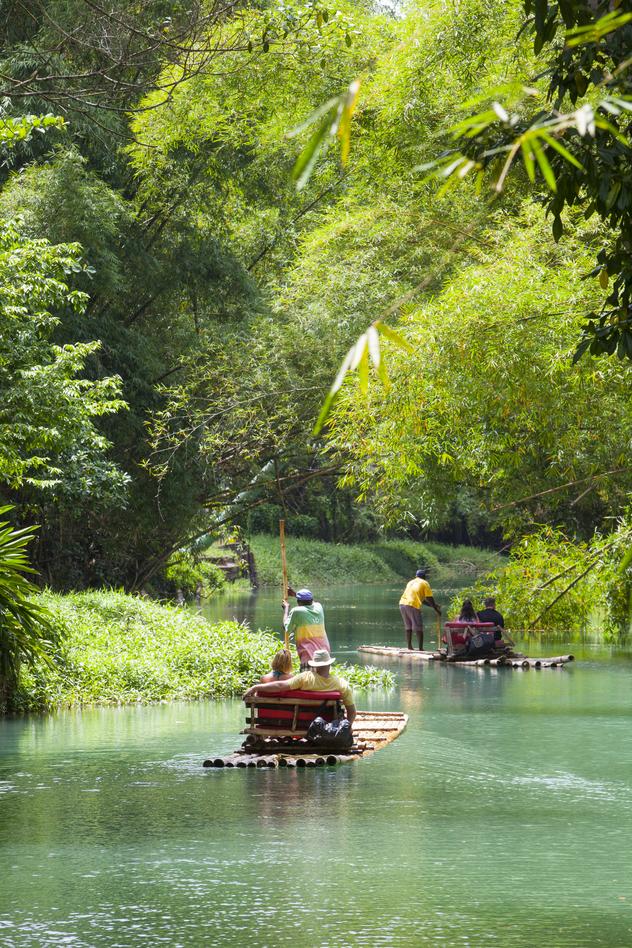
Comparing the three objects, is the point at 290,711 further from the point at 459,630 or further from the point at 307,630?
the point at 459,630

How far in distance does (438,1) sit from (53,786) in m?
15.4

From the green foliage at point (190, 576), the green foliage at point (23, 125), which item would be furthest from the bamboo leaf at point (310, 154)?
the green foliage at point (190, 576)

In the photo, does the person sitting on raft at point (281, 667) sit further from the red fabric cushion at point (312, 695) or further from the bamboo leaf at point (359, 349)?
the bamboo leaf at point (359, 349)

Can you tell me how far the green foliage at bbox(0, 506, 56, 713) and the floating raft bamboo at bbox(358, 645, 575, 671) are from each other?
7.66 m

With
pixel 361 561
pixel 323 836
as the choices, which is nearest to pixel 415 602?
pixel 323 836

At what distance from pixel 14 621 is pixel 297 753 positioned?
14.8ft

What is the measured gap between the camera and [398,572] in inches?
2311

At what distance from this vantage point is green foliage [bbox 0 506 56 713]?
15117mm

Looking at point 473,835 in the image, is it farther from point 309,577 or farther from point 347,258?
point 309,577

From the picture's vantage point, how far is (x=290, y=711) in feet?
40.0

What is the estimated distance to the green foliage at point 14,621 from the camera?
49.6 ft

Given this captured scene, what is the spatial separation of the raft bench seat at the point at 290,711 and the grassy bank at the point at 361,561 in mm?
36872

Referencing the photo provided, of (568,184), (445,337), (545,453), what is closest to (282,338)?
(545,453)

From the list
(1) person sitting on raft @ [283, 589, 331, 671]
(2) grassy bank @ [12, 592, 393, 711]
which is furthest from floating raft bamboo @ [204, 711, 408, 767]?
(2) grassy bank @ [12, 592, 393, 711]
